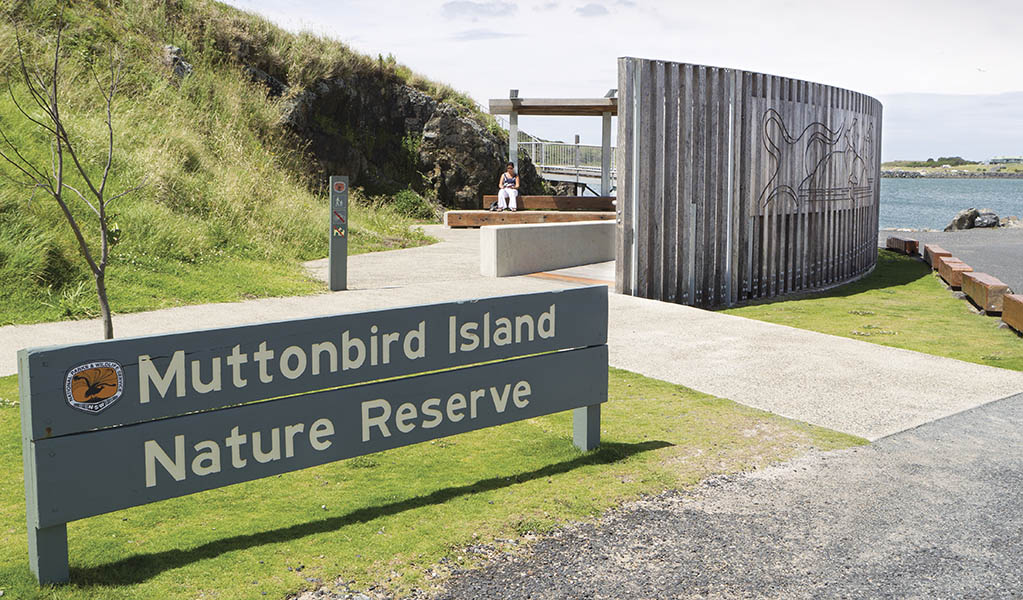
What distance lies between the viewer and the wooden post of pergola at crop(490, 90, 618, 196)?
2392 cm

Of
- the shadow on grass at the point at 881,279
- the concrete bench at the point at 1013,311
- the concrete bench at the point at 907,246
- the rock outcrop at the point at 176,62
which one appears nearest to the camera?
the concrete bench at the point at 1013,311

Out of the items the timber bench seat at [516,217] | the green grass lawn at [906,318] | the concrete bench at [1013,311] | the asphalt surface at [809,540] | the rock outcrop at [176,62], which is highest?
the rock outcrop at [176,62]

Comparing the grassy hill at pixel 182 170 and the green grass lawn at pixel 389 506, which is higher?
the grassy hill at pixel 182 170

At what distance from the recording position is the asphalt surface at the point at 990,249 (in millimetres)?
16406

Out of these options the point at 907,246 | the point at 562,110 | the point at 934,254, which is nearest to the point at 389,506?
the point at 934,254

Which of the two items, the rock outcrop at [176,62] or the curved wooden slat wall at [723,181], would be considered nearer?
the curved wooden slat wall at [723,181]

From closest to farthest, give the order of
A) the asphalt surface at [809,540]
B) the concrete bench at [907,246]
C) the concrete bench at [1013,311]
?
the asphalt surface at [809,540], the concrete bench at [1013,311], the concrete bench at [907,246]

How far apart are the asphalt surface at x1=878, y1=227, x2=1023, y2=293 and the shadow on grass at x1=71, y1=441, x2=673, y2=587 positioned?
11363 millimetres

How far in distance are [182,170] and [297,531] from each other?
12.7 m

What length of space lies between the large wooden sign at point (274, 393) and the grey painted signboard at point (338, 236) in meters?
7.18

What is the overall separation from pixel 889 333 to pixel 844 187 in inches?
237

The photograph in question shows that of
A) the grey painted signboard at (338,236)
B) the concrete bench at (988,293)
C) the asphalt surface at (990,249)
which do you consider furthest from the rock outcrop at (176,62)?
the asphalt surface at (990,249)

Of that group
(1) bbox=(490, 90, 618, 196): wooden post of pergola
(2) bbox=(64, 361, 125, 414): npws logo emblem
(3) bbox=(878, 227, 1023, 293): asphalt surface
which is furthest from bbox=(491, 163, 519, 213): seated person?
(2) bbox=(64, 361, 125, 414): npws logo emblem

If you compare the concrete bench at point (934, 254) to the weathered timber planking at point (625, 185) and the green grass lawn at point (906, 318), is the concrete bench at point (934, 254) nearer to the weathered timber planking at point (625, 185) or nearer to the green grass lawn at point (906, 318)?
the green grass lawn at point (906, 318)
